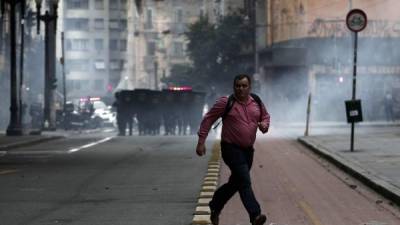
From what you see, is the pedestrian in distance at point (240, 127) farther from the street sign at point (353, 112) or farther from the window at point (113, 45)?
the window at point (113, 45)

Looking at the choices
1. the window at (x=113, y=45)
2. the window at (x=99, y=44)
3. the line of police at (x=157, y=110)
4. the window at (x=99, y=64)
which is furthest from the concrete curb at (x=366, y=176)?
the window at (x=99, y=44)

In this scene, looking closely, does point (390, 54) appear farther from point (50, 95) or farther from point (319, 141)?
point (319, 141)

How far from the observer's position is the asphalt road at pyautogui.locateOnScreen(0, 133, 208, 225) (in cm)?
1301

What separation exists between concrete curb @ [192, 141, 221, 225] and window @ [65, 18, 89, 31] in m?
115

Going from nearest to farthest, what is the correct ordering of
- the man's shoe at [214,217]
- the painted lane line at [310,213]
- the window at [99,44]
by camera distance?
the man's shoe at [214,217]
the painted lane line at [310,213]
the window at [99,44]

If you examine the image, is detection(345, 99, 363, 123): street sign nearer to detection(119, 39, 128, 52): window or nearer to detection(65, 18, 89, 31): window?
detection(119, 39, 128, 52): window

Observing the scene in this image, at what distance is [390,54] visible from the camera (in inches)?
2532

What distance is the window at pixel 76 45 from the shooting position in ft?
439

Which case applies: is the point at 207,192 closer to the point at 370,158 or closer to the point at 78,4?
the point at 370,158

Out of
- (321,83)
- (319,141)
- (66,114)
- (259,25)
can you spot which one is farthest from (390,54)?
(319,141)

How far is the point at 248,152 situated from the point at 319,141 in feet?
62.9

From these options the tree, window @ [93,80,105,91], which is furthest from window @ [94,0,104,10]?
the tree

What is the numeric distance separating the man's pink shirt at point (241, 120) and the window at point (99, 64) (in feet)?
414

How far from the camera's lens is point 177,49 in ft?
422
